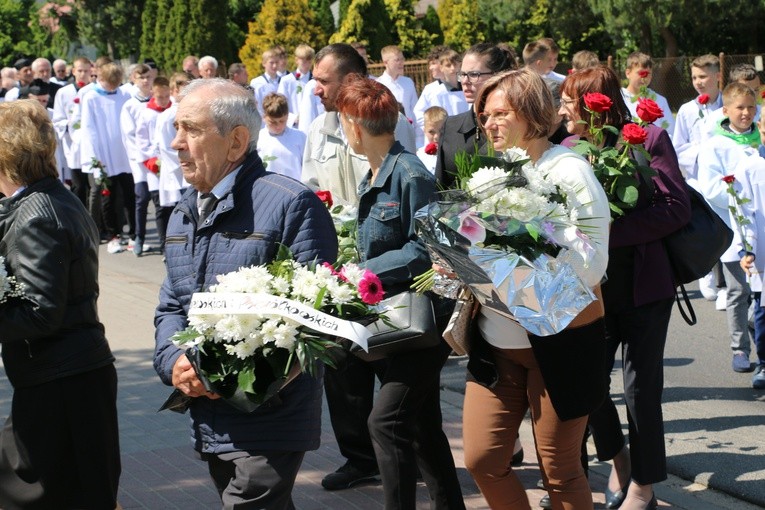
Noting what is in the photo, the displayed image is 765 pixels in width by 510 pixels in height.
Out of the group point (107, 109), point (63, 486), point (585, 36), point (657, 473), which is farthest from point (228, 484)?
point (585, 36)

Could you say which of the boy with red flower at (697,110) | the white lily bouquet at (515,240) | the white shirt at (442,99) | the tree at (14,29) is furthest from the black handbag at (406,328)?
the tree at (14,29)

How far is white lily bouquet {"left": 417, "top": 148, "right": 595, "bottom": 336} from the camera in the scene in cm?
374

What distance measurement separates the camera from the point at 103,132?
48.2ft

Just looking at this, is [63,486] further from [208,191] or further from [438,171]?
[438,171]

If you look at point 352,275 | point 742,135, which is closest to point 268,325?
point 352,275

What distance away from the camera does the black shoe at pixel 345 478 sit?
5.82 m

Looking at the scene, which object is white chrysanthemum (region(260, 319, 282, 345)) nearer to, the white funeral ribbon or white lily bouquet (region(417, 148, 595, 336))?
the white funeral ribbon

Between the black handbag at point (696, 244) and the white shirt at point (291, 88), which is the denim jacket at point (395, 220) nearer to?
the black handbag at point (696, 244)

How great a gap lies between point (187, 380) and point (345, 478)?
230 centimetres

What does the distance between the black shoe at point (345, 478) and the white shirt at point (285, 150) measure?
183 inches

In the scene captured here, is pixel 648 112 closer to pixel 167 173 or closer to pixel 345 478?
pixel 345 478

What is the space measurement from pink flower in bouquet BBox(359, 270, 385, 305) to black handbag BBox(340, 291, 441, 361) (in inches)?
36.1

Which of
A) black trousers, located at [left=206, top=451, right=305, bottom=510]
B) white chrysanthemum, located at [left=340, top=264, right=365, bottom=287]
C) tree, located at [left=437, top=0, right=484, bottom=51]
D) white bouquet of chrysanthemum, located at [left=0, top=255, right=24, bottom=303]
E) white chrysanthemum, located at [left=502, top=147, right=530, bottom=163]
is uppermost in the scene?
white chrysanthemum, located at [left=502, top=147, right=530, bottom=163]

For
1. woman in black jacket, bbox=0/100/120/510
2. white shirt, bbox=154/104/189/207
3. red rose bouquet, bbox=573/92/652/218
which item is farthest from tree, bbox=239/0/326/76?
woman in black jacket, bbox=0/100/120/510
